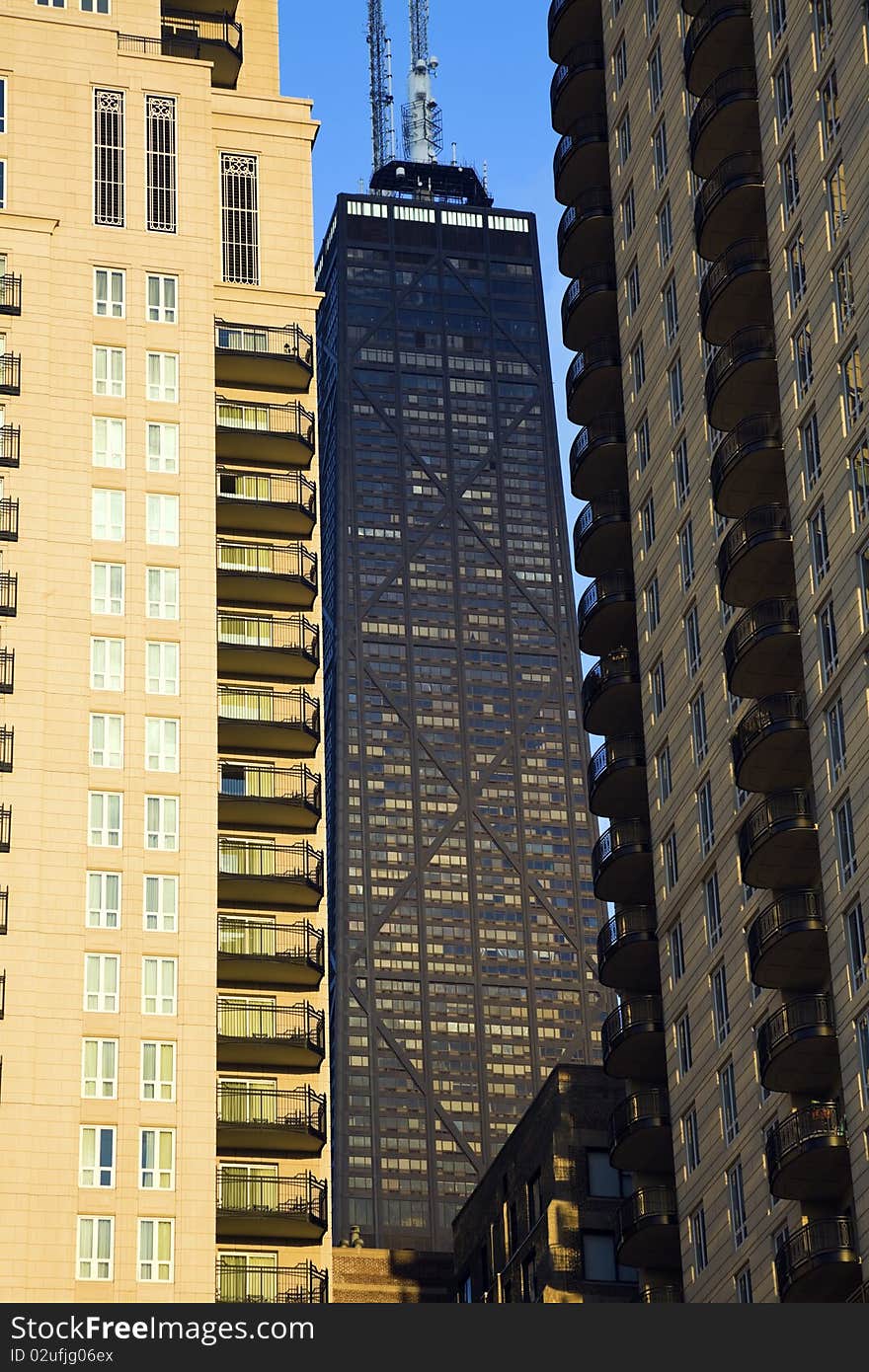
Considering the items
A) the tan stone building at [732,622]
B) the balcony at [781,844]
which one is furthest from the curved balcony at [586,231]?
the balcony at [781,844]

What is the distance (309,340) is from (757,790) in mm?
31808

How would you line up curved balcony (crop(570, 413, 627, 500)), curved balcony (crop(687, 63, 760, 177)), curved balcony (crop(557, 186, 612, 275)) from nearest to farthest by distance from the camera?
1. curved balcony (crop(687, 63, 760, 177))
2. curved balcony (crop(570, 413, 627, 500))
3. curved balcony (crop(557, 186, 612, 275))

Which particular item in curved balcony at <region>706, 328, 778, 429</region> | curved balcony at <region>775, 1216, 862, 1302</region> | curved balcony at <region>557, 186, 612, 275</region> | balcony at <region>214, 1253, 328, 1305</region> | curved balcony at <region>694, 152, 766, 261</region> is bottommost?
curved balcony at <region>775, 1216, 862, 1302</region>

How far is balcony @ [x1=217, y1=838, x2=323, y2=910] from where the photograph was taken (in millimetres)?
95312

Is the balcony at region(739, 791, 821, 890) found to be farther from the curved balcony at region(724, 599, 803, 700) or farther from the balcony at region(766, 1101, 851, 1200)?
the balcony at region(766, 1101, 851, 1200)

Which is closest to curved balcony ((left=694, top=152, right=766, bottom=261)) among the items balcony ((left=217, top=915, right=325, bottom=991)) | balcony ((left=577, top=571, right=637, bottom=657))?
balcony ((left=577, top=571, right=637, bottom=657))

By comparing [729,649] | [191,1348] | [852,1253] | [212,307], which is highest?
[212,307]

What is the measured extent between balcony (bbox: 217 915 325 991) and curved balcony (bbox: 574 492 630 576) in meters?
18.6

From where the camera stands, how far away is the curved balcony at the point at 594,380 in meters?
104

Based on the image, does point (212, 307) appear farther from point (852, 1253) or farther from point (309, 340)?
point (852, 1253)

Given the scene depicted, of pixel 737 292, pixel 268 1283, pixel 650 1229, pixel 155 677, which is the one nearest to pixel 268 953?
pixel 155 677

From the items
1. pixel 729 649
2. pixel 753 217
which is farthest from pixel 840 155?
pixel 729 649

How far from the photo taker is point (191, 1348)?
38250 millimetres

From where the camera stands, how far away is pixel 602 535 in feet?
331
